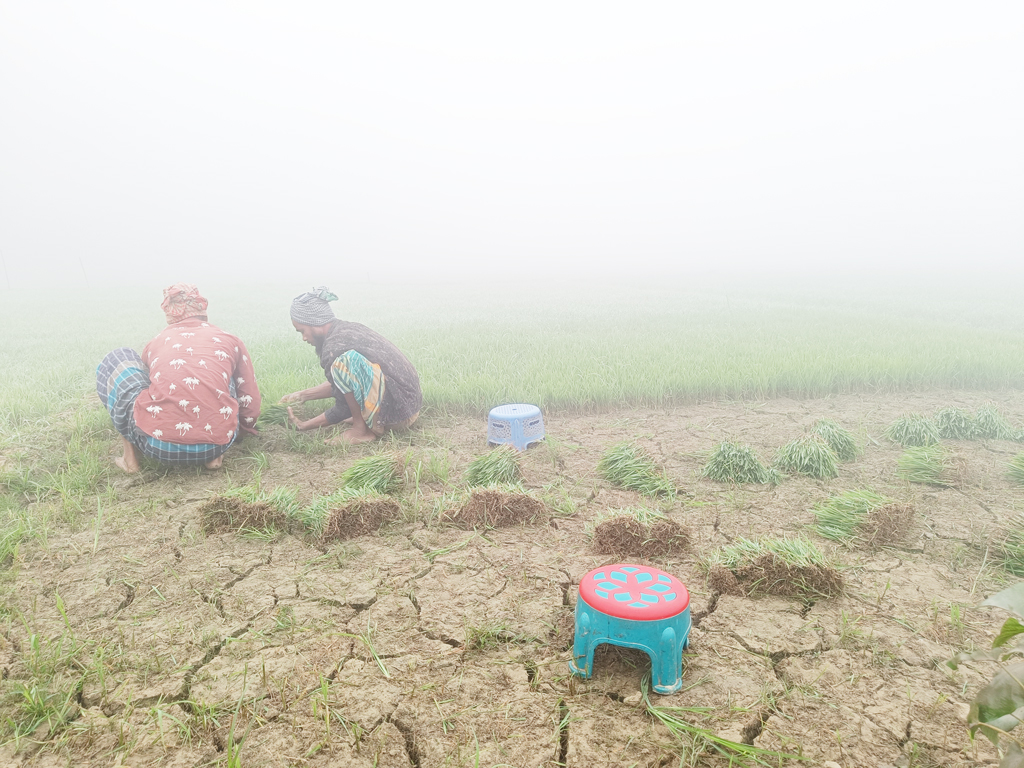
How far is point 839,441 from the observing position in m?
4.00

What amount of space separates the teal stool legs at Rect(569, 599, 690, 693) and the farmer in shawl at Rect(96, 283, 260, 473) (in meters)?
2.81

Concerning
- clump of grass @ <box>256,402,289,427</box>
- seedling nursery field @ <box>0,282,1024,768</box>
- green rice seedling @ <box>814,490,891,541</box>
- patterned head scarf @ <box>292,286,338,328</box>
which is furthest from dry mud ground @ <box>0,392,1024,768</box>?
patterned head scarf @ <box>292,286,338,328</box>

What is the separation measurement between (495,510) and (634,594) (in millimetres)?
1299

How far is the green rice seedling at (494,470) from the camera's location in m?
3.58

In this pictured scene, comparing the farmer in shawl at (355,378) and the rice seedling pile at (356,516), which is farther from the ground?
the farmer in shawl at (355,378)

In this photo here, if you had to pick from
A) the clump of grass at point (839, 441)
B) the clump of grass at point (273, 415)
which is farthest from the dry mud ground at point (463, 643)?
the clump of grass at point (273, 415)

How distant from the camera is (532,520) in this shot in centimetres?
308

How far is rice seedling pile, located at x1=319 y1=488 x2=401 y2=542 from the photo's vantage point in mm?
2938

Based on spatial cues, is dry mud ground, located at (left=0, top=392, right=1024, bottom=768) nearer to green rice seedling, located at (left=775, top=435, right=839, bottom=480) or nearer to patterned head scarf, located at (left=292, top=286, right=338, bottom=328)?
green rice seedling, located at (left=775, top=435, right=839, bottom=480)

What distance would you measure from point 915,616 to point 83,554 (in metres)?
3.54

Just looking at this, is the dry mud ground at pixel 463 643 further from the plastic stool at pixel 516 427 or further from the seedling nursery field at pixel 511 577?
the plastic stool at pixel 516 427

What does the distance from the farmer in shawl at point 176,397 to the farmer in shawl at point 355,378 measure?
0.63m

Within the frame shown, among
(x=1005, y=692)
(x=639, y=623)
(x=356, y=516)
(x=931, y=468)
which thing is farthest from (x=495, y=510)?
(x=931, y=468)

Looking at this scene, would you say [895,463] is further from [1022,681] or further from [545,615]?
[1022,681]
